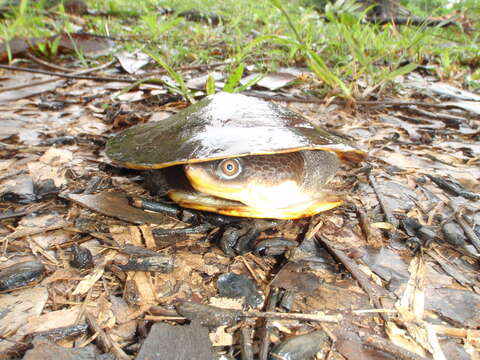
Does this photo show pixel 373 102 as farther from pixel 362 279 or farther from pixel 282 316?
pixel 282 316

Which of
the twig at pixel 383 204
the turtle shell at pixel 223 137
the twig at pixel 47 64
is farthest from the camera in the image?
the twig at pixel 47 64

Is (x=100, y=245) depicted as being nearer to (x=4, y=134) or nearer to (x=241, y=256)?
(x=241, y=256)

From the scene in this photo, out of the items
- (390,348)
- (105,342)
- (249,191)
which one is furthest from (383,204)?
(105,342)

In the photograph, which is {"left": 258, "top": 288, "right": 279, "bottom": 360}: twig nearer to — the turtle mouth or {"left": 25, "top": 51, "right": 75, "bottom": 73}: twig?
the turtle mouth

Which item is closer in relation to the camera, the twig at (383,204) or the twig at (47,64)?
the twig at (383,204)

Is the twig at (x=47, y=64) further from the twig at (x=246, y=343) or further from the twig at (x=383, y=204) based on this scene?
the twig at (x=246, y=343)

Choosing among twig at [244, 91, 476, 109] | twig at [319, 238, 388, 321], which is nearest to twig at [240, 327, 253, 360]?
twig at [319, 238, 388, 321]

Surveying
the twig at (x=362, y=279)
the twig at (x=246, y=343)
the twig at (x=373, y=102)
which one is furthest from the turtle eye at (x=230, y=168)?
the twig at (x=373, y=102)
